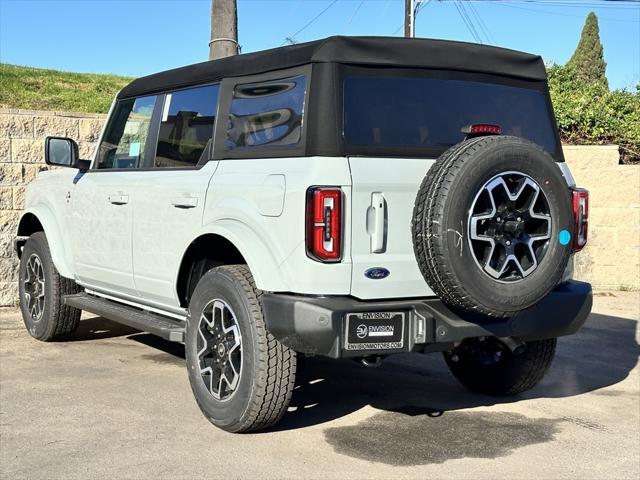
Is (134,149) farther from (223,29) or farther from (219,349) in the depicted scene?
(223,29)

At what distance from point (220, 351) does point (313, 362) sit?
1887 mm


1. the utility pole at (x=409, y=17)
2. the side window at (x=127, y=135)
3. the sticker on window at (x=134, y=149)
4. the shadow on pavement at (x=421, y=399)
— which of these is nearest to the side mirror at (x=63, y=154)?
Answer: the side window at (x=127, y=135)

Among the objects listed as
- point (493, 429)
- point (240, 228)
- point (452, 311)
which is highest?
point (240, 228)

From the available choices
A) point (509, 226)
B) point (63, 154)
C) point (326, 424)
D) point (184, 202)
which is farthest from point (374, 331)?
point (63, 154)

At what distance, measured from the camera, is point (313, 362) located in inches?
247

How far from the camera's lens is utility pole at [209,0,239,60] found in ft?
31.2

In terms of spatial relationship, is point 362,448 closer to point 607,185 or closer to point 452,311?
point 452,311

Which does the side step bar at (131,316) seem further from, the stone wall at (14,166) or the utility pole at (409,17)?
the utility pole at (409,17)

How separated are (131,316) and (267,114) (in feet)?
5.98

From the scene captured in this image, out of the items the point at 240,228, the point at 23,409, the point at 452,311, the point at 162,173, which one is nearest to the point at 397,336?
the point at 452,311

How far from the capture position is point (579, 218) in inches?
183

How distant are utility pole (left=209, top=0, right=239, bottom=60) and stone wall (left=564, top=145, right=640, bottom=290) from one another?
13.5 feet

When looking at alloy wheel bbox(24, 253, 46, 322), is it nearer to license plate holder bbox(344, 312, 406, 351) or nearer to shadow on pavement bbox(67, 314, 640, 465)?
shadow on pavement bbox(67, 314, 640, 465)

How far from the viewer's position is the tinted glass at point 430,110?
13.6 feet
